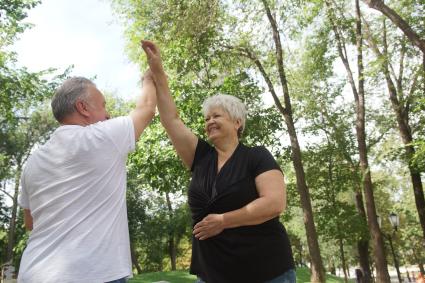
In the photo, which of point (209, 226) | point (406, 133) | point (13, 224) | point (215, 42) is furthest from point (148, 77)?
point (13, 224)

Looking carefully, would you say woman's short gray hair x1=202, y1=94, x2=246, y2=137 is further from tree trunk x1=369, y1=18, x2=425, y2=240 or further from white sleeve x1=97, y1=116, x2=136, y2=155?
tree trunk x1=369, y1=18, x2=425, y2=240

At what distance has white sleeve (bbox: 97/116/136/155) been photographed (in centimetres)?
213

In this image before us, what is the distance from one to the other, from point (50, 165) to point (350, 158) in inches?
1004

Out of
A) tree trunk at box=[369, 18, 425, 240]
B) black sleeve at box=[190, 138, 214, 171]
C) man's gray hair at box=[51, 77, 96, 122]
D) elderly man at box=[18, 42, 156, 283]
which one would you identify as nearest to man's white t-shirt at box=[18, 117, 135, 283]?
elderly man at box=[18, 42, 156, 283]

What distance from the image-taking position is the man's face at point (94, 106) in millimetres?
2275

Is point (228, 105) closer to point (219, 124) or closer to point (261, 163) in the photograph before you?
point (219, 124)

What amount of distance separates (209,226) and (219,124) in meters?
0.76

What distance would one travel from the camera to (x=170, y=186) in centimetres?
1398

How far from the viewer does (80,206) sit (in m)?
2.00

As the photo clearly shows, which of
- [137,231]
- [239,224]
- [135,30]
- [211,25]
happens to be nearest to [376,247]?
[211,25]

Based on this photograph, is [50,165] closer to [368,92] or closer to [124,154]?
[124,154]

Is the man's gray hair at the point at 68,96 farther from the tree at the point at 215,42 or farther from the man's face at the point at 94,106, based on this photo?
the tree at the point at 215,42

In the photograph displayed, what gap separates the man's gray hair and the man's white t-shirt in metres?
0.11

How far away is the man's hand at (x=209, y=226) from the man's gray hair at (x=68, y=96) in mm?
971
